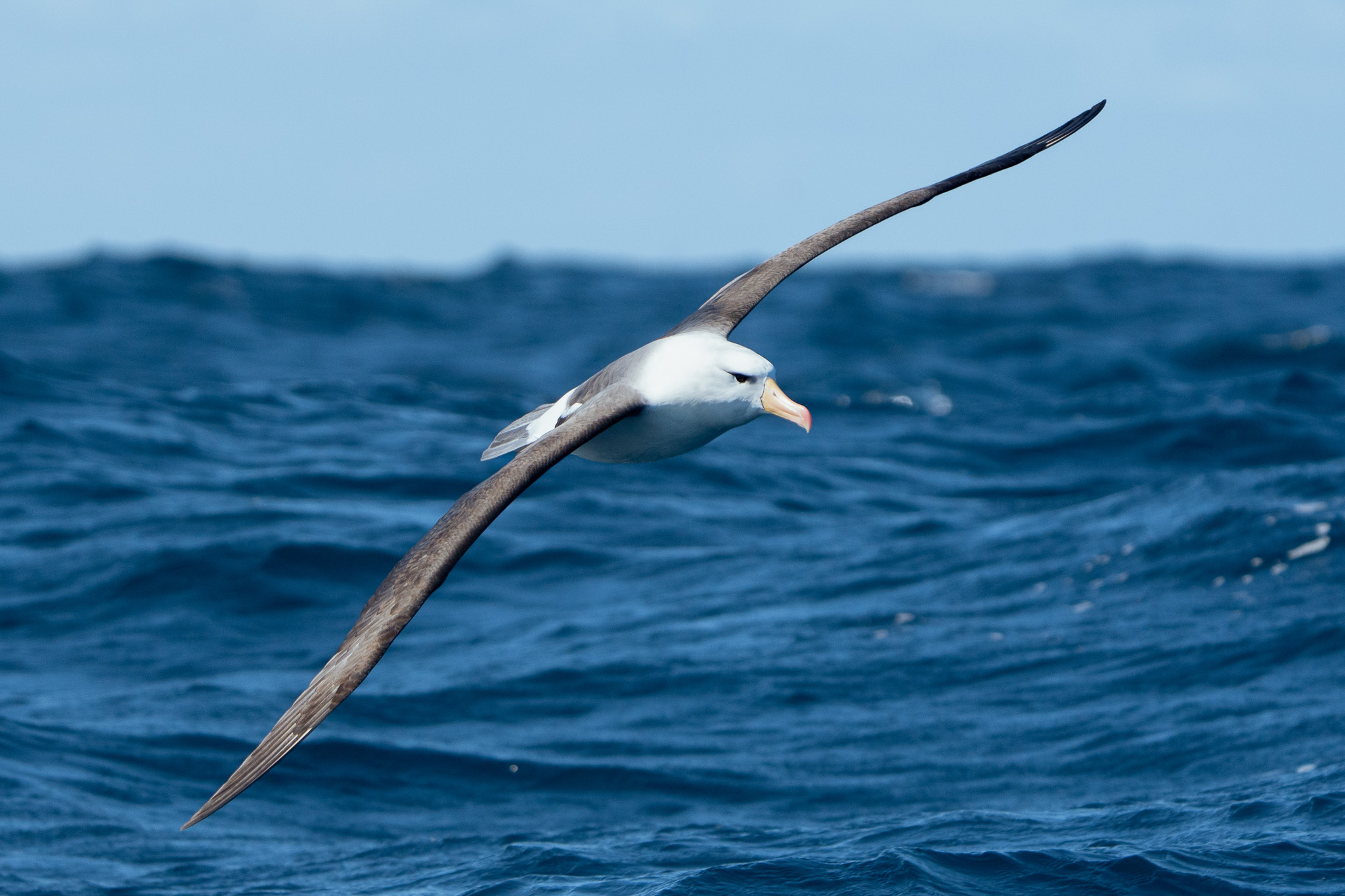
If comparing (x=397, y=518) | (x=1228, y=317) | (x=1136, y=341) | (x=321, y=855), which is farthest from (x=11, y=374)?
(x=1228, y=317)

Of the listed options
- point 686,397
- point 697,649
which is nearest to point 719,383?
point 686,397

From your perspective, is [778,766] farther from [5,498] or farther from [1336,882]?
[5,498]

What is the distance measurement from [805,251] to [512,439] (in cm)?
221

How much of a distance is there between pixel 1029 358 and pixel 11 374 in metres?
17.8

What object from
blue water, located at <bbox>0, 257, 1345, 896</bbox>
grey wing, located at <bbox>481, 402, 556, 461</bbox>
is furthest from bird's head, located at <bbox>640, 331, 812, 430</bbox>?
blue water, located at <bbox>0, 257, 1345, 896</bbox>

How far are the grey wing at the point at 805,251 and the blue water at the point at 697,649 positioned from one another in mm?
3057

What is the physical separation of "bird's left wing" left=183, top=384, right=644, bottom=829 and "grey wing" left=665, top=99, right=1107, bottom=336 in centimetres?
227

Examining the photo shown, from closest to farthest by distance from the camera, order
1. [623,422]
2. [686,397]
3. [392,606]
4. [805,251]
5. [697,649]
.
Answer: [392,606], [686,397], [623,422], [805,251], [697,649]

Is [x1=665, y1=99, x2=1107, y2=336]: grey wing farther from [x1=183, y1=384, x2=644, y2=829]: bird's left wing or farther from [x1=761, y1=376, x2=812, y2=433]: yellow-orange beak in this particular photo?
[x1=183, y1=384, x2=644, y2=829]: bird's left wing

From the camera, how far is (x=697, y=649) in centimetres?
1206

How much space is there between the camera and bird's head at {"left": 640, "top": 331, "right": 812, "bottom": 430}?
7.20 meters

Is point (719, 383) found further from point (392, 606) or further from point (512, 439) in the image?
point (392, 606)

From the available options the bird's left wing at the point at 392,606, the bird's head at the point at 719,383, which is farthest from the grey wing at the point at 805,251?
the bird's left wing at the point at 392,606

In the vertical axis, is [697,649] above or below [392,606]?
below
